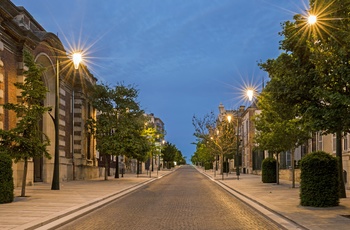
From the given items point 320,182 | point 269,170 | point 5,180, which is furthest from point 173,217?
point 269,170

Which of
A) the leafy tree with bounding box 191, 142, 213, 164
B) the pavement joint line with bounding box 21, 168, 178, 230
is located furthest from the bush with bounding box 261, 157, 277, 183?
the leafy tree with bounding box 191, 142, 213, 164

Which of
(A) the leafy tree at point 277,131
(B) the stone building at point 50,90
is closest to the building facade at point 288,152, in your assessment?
(A) the leafy tree at point 277,131

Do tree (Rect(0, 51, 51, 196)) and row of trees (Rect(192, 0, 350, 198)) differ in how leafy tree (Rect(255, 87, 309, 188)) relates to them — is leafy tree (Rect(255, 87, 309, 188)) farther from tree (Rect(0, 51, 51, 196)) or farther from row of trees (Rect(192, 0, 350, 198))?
tree (Rect(0, 51, 51, 196))

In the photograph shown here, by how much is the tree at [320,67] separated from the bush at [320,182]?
2730mm

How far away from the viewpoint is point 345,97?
11141 mm

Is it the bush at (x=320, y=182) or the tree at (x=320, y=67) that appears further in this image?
the bush at (x=320, y=182)

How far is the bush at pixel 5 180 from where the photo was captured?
17328 millimetres

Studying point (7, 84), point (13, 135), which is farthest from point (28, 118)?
point (7, 84)

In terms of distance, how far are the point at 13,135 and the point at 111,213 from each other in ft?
21.9

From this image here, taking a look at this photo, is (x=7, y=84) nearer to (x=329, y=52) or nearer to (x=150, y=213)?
(x=150, y=213)

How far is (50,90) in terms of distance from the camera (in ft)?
113

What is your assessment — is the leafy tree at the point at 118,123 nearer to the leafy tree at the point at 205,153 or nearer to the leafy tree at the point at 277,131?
the leafy tree at the point at 277,131

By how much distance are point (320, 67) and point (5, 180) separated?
40.0 ft

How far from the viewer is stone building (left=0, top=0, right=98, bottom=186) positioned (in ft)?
83.1
